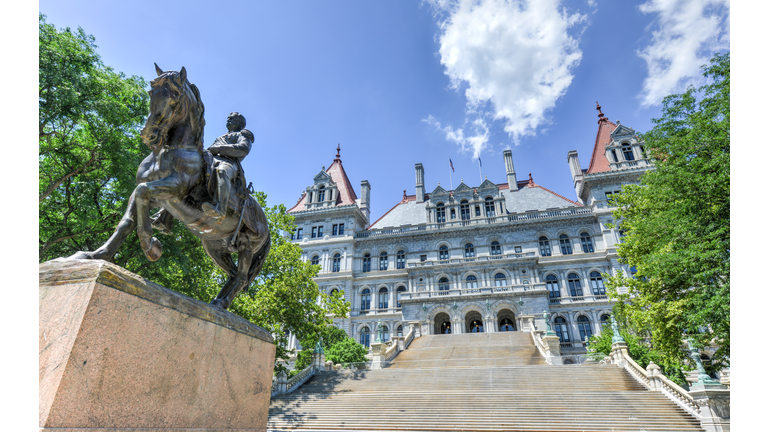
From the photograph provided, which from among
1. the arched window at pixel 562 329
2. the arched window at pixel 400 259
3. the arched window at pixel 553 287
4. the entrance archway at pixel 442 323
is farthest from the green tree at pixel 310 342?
the arched window at pixel 553 287

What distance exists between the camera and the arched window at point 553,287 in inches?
1379

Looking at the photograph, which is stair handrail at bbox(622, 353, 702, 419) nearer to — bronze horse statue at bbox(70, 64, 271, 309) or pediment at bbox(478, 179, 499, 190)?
bronze horse statue at bbox(70, 64, 271, 309)

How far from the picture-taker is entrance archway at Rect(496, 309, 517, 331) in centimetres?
3478

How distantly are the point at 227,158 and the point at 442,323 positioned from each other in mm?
34559

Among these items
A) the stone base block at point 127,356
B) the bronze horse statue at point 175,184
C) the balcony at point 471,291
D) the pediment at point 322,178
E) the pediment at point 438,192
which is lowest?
the stone base block at point 127,356

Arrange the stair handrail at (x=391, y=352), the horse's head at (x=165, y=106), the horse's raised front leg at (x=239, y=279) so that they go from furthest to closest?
the stair handrail at (x=391, y=352)
the horse's raised front leg at (x=239, y=279)
the horse's head at (x=165, y=106)

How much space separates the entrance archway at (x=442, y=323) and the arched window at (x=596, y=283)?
1336 centimetres

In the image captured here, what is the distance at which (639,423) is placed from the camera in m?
11.4

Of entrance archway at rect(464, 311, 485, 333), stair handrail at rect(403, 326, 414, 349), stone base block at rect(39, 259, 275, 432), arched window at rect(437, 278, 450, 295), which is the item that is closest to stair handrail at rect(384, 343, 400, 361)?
stair handrail at rect(403, 326, 414, 349)

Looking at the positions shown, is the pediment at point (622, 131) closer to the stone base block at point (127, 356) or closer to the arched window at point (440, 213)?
the arched window at point (440, 213)

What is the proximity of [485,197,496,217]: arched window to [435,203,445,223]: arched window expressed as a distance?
468 cm

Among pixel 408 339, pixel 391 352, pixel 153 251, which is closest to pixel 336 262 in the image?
pixel 408 339
